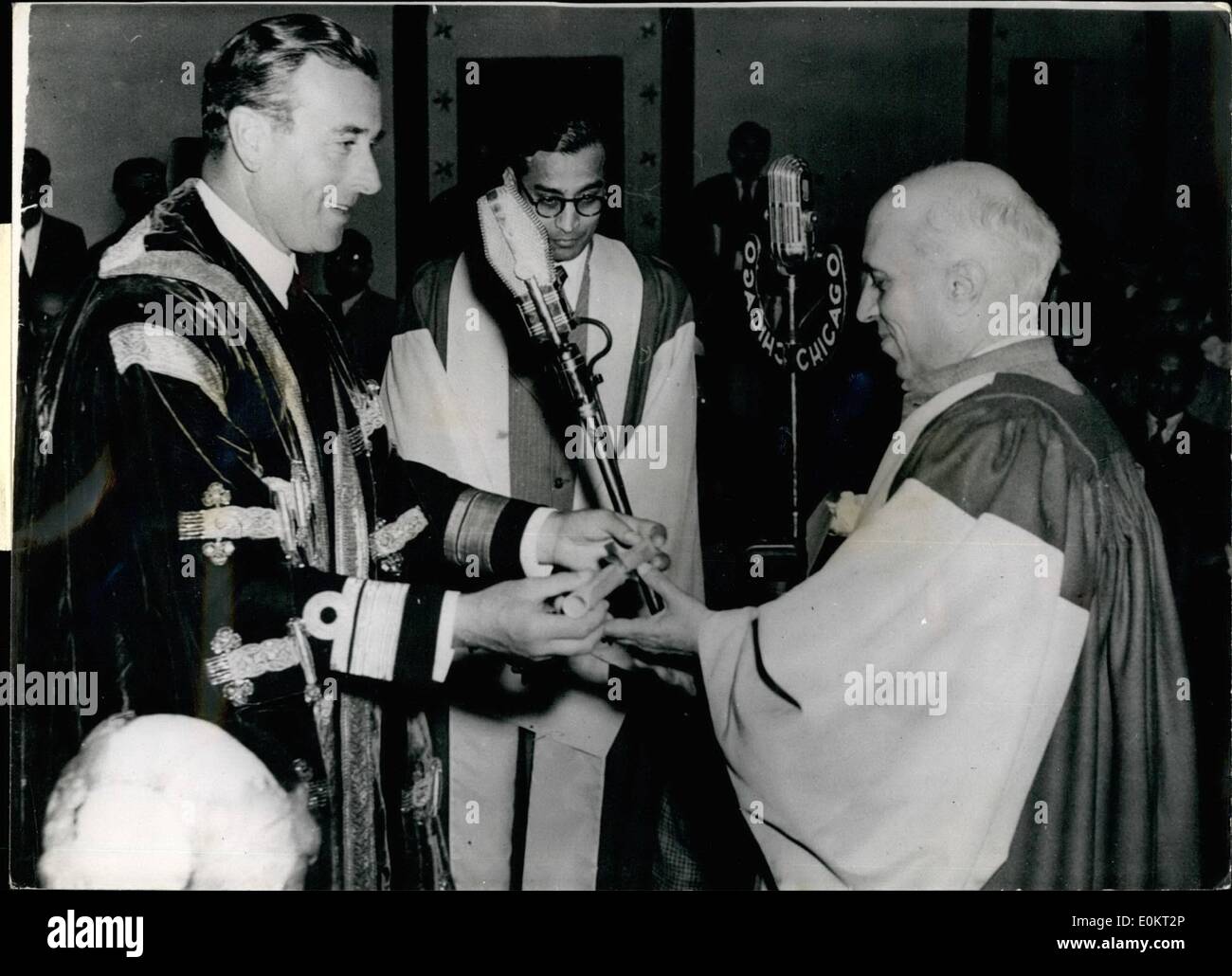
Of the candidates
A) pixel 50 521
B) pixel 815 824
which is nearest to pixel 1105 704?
pixel 815 824

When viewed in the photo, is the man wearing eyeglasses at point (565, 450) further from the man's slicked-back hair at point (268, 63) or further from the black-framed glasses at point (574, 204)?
the man's slicked-back hair at point (268, 63)

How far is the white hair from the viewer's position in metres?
2.22

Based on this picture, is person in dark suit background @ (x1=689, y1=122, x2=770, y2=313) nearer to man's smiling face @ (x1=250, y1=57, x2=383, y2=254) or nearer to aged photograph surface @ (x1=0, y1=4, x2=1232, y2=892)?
aged photograph surface @ (x1=0, y1=4, x2=1232, y2=892)

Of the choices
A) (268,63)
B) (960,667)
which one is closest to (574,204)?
(268,63)

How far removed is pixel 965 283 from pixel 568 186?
664mm

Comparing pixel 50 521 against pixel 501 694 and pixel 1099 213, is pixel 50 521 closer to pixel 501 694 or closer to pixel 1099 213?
pixel 501 694

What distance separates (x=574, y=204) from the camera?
7.34 feet

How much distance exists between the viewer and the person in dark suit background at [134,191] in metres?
2.19

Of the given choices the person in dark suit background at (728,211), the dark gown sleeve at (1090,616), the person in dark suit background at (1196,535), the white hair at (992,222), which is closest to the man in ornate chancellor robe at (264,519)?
the person in dark suit background at (728,211)

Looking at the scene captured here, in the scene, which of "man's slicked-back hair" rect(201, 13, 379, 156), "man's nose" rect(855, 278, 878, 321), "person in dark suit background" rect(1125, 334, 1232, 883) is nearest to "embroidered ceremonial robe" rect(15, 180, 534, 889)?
"man's slicked-back hair" rect(201, 13, 379, 156)

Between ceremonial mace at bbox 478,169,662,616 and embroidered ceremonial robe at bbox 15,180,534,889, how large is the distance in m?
0.20

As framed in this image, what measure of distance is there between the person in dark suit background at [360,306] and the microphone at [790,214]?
640 millimetres

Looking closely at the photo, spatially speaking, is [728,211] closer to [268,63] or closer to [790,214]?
[790,214]
